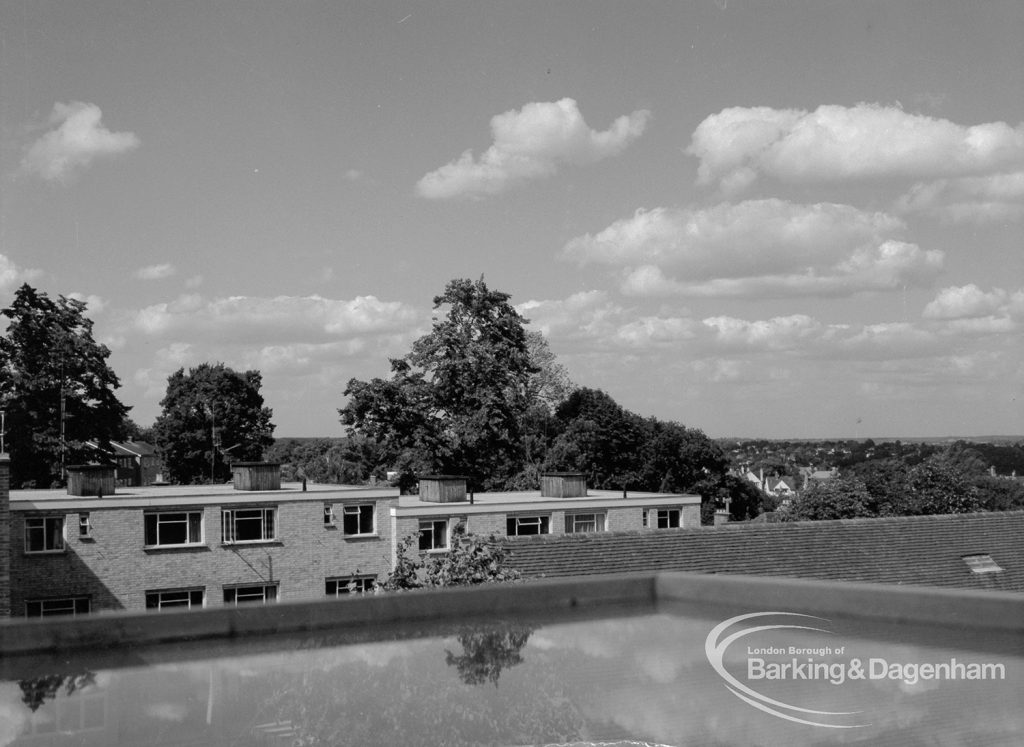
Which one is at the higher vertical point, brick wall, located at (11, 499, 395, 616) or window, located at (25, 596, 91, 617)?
brick wall, located at (11, 499, 395, 616)

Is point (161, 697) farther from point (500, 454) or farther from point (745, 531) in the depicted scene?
point (500, 454)

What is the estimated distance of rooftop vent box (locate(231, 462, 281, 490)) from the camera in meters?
32.4

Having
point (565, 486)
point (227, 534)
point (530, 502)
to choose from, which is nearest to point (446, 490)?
point (530, 502)

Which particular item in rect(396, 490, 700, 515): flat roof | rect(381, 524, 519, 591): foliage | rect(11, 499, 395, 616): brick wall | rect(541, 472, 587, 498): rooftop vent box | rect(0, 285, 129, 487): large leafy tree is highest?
rect(0, 285, 129, 487): large leafy tree

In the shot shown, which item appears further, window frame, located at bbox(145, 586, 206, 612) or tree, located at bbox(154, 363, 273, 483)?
tree, located at bbox(154, 363, 273, 483)

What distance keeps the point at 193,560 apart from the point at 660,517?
15.3 metres

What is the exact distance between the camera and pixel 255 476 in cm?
3247

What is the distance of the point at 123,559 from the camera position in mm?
27781

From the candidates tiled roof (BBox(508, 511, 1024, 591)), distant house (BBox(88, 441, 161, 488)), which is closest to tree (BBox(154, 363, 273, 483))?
distant house (BBox(88, 441, 161, 488))

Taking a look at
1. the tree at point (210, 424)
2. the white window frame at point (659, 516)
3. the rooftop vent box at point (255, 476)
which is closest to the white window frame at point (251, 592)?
the rooftop vent box at point (255, 476)

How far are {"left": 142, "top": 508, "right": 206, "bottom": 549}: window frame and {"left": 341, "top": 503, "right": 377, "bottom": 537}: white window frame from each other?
13.1ft

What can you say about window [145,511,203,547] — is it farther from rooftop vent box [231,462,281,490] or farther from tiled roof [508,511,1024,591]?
tiled roof [508,511,1024,591]

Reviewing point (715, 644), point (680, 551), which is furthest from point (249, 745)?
point (680, 551)

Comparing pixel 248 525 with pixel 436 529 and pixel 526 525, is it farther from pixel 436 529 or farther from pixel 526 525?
pixel 526 525
